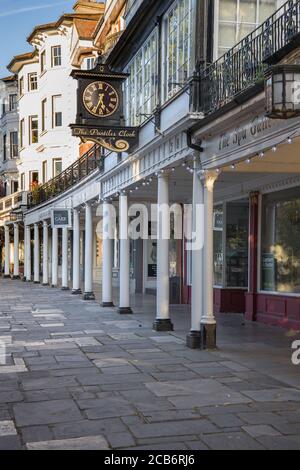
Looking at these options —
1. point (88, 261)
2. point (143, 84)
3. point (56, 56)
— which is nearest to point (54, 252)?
point (88, 261)

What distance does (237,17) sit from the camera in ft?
36.9

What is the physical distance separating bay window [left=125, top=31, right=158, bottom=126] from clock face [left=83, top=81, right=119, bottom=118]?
0.64 metres

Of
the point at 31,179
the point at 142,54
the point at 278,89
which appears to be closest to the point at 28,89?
the point at 31,179

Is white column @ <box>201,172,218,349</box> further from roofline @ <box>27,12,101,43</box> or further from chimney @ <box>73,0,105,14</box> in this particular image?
chimney @ <box>73,0,105,14</box>

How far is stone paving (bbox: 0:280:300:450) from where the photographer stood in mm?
5789

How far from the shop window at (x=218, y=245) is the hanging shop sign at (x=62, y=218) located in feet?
33.3

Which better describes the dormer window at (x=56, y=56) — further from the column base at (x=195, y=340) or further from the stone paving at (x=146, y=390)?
the column base at (x=195, y=340)

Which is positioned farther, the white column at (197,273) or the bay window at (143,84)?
the bay window at (143,84)

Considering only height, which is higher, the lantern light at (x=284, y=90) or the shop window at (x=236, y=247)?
the lantern light at (x=284, y=90)

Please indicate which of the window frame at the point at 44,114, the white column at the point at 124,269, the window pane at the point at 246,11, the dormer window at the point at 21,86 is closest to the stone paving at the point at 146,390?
the white column at the point at 124,269

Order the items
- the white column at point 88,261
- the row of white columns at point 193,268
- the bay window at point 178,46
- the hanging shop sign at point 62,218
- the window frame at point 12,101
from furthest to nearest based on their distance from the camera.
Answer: the window frame at point 12,101 → the hanging shop sign at point 62,218 → the white column at point 88,261 → the bay window at point 178,46 → the row of white columns at point 193,268

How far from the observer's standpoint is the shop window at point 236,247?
53.2 ft

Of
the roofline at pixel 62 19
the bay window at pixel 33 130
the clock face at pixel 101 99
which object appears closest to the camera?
the clock face at pixel 101 99
